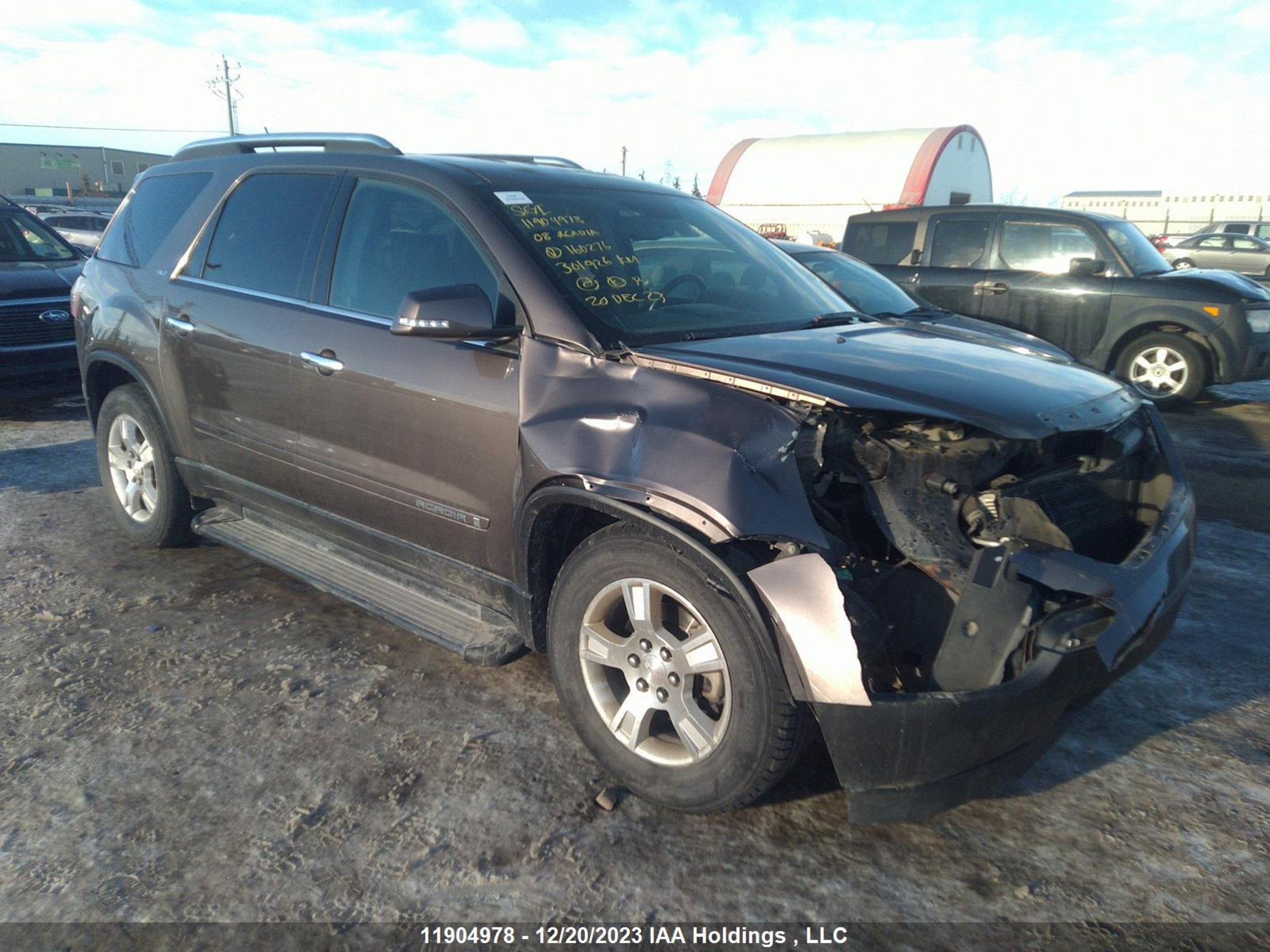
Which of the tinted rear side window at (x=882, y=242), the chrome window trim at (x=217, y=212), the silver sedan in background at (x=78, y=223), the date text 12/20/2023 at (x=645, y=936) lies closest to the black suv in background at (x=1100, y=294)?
the tinted rear side window at (x=882, y=242)

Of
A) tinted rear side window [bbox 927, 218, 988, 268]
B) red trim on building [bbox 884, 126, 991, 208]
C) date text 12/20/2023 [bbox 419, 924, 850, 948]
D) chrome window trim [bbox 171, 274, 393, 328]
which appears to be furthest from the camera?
red trim on building [bbox 884, 126, 991, 208]

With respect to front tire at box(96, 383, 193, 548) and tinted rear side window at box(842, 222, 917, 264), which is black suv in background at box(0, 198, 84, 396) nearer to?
front tire at box(96, 383, 193, 548)

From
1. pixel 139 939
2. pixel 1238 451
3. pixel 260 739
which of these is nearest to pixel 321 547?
pixel 260 739

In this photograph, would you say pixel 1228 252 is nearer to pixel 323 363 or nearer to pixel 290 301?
pixel 290 301

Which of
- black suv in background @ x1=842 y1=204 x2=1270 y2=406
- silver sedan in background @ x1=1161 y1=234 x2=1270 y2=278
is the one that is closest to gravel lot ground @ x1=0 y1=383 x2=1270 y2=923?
black suv in background @ x1=842 y1=204 x2=1270 y2=406

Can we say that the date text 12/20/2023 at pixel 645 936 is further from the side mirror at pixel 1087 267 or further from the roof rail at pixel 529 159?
the side mirror at pixel 1087 267

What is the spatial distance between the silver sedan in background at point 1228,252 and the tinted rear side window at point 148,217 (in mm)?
23045

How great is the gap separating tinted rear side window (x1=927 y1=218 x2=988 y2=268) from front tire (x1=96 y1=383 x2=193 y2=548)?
792 centimetres

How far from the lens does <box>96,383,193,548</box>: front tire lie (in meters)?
4.66

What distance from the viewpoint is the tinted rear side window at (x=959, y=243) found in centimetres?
966

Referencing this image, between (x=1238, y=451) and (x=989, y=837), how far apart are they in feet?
20.3

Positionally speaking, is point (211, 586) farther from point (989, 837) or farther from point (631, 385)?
point (989, 837)

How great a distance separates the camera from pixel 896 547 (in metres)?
2.55

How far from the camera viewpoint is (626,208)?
12.2ft
